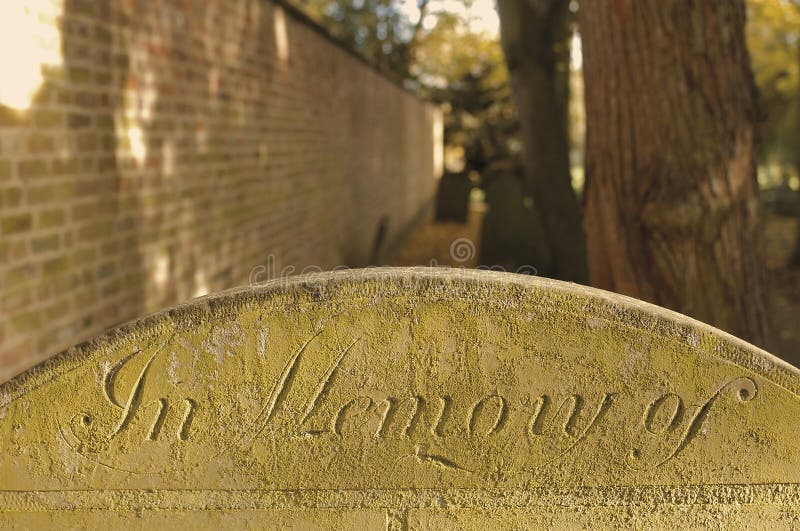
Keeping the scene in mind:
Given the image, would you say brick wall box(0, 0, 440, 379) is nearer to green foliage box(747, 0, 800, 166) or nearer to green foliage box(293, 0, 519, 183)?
green foliage box(747, 0, 800, 166)

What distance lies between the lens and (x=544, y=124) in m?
8.59

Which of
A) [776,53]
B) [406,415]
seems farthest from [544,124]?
[776,53]

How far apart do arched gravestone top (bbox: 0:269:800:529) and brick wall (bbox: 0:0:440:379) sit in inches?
61.9

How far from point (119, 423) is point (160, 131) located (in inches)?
124

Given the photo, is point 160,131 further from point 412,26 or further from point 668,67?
point 412,26

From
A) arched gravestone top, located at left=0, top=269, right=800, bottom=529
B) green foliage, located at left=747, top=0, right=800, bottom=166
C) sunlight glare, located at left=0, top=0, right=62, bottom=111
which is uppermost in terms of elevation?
green foliage, located at left=747, top=0, right=800, bottom=166

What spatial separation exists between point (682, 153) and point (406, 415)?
2.38 metres

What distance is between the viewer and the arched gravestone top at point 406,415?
205cm

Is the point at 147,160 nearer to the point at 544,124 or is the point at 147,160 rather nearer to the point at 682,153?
the point at 682,153

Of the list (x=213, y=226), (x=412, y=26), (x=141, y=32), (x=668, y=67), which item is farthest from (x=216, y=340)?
(x=412, y=26)

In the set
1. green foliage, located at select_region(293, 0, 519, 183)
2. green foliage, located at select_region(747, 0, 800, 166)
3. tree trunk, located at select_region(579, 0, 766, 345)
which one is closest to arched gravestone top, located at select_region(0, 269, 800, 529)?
tree trunk, located at select_region(579, 0, 766, 345)

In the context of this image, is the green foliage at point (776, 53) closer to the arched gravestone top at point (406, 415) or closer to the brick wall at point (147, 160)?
the brick wall at point (147, 160)

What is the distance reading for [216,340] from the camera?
2.06 m

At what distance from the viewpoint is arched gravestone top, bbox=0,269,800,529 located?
205 cm
